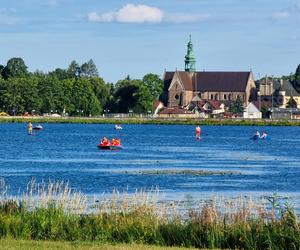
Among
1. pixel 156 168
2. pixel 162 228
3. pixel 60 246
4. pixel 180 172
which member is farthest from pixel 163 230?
pixel 156 168

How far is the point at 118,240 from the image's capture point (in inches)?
939

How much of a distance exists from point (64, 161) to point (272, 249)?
51260 millimetres

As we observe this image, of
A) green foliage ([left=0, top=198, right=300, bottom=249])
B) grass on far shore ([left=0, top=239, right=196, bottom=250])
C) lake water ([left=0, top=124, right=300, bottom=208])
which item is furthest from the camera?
lake water ([left=0, top=124, right=300, bottom=208])

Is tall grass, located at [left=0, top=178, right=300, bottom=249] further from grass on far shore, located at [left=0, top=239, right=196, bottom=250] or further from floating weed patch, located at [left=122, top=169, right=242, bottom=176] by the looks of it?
floating weed patch, located at [left=122, top=169, right=242, bottom=176]

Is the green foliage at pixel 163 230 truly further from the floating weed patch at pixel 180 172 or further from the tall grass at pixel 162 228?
the floating weed patch at pixel 180 172

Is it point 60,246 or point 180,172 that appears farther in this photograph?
point 180,172

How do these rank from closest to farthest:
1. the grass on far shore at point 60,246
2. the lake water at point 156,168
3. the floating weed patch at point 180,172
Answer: the grass on far shore at point 60,246
the lake water at point 156,168
the floating weed patch at point 180,172

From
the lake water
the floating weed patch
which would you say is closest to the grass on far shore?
the lake water

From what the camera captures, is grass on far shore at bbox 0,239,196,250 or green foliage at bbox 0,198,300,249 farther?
green foliage at bbox 0,198,300,249

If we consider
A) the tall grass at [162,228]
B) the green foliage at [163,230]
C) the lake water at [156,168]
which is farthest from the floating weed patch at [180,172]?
the green foliage at [163,230]

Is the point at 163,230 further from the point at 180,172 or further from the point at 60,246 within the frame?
the point at 180,172

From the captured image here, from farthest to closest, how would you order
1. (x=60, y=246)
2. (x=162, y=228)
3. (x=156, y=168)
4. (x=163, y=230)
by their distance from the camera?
1. (x=156, y=168)
2. (x=162, y=228)
3. (x=163, y=230)
4. (x=60, y=246)

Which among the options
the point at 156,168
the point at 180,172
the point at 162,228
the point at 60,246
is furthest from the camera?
the point at 156,168

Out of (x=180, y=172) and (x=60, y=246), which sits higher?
(x=60, y=246)
